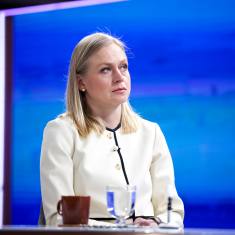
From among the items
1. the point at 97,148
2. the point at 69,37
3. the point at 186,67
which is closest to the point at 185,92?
the point at 186,67

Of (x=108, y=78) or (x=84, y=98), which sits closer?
(x=108, y=78)

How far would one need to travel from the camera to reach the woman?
6.96 feet

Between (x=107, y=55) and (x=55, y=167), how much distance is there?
502 millimetres

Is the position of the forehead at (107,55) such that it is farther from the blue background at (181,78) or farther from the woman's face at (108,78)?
the blue background at (181,78)

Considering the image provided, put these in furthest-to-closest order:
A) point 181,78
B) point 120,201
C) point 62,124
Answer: point 181,78 < point 62,124 < point 120,201

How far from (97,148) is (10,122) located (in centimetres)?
145

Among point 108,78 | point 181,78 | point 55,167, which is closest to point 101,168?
point 55,167

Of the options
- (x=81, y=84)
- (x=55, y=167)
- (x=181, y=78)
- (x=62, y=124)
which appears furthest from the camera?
(x=181, y=78)

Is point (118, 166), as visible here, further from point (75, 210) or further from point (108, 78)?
point (75, 210)

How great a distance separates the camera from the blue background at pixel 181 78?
2.99 meters

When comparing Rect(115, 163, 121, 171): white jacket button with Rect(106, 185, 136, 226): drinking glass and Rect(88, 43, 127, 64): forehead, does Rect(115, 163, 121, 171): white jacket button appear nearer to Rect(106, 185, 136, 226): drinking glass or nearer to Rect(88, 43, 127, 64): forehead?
Rect(88, 43, 127, 64): forehead

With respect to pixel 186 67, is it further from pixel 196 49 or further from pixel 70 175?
pixel 70 175

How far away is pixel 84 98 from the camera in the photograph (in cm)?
239

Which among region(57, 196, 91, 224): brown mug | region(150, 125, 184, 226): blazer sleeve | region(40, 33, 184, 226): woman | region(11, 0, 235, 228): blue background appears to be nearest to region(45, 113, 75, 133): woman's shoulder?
region(40, 33, 184, 226): woman
